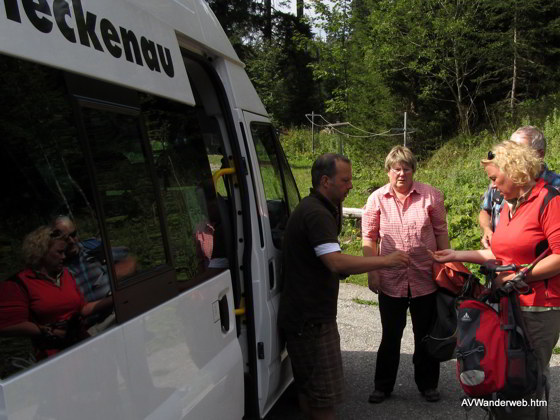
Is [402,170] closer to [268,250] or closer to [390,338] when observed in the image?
[268,250]

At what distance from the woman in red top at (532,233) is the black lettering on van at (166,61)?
1723mm

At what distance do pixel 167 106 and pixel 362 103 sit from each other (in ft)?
58.5

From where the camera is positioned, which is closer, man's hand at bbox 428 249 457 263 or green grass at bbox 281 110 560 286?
man's hand at bbox 428 249 457 263

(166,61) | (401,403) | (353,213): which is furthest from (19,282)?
(353,213)

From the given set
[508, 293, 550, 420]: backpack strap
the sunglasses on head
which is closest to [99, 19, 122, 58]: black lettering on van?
the sunglasses on head

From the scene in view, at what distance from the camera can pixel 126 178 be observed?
211cm

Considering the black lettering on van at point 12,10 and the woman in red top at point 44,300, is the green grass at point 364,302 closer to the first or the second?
the woman in red top at point 44,300

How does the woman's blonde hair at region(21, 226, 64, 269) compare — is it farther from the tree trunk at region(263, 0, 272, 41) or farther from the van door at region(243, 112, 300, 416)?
the tree trunk at region(263, 0, 272, 41)

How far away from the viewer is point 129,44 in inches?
80.0

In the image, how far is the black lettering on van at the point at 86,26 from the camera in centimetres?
175

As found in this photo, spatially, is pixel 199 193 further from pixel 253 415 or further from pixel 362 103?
pixel 362 103

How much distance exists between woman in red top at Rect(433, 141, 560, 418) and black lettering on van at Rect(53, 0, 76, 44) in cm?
215

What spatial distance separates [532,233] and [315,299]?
121 centimetres

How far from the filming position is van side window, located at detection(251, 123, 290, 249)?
3484 mm
